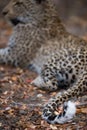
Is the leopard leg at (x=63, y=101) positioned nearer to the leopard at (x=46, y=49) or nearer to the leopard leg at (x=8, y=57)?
the leopard at (x=46, y=49)

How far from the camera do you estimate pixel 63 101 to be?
6.25 metres

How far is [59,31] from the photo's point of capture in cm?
791

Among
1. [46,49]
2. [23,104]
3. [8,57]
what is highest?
[46,49]

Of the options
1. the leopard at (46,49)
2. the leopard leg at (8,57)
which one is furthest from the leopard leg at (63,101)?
the leopard leg at (8,57)

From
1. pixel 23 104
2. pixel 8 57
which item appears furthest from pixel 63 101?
pixel 8 57

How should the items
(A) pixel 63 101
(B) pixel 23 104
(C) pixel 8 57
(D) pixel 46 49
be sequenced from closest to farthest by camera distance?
1. (A) pixel 63 101
2. (B) pixel 23 104
3. (D) pixel 46 49
4. (C) pixel 8 57

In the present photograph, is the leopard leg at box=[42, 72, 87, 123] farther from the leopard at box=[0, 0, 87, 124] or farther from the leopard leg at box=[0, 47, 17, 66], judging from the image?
the leopard leg at box=[0, 47, 17, 66]

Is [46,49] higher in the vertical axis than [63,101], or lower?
higher

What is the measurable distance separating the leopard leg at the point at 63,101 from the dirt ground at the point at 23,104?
0.08m

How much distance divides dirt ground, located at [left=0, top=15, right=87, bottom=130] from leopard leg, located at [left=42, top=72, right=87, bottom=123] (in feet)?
0.26

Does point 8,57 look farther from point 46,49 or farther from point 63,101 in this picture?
point 63,101

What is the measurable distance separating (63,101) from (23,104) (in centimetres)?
57

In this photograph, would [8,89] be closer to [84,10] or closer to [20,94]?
[20,94]

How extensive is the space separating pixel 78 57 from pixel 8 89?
1.18 metres
